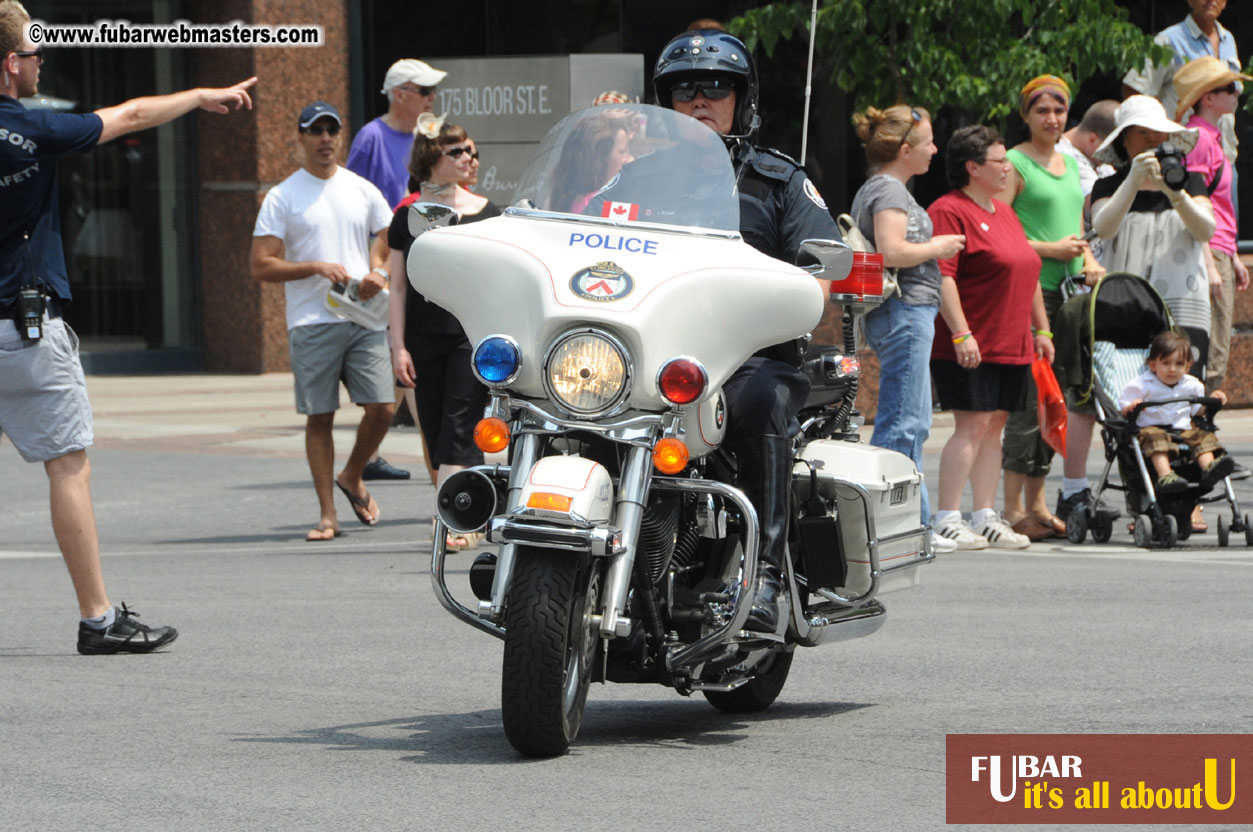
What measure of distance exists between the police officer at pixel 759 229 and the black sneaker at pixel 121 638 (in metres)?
2.53

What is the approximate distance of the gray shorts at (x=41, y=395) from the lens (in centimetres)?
732

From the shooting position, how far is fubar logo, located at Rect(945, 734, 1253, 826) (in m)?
5.03

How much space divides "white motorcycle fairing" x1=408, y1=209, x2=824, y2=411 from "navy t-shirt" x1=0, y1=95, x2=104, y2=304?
1.94 metres

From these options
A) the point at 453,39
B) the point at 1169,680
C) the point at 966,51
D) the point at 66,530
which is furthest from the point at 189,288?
the point at 1169,680

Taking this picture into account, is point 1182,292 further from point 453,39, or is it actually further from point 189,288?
point 189,288

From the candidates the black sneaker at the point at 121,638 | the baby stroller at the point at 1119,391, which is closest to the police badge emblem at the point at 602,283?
the black sneaker at the point at 121,638

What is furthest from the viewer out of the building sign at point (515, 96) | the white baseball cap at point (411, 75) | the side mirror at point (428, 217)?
the building sign at point (515, 96)

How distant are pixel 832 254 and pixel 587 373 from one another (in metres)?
0.75

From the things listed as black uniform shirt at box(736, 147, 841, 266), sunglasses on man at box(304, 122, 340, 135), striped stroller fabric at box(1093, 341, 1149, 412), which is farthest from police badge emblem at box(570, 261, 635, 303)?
sunglasses on man at box(304, 122, 340, 135)

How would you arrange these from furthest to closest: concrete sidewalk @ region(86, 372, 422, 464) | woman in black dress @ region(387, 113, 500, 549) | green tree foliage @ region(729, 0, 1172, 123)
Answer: green tree foliage @ region(729, 0, 1172, 123) → concrete sidewalk @ region(86, 372, 422, 464) → woman in black dress @ region(387, 113, 500, 549)

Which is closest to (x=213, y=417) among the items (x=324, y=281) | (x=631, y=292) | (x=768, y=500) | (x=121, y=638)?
(x=324, y=281)

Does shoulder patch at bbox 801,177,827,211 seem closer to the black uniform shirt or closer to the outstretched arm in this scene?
the black uniform shirt

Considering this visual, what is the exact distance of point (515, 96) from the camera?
15.6 metres

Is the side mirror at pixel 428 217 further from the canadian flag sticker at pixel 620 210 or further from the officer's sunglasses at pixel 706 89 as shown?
the officer's sunglasses at pixel 706 89
